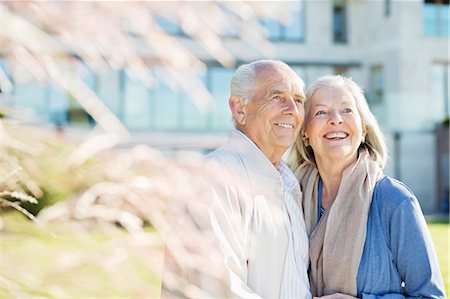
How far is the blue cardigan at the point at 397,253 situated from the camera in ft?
8.76

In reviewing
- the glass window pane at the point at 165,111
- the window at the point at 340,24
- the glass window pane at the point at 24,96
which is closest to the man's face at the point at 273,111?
the glass window pane at the point at 24,96

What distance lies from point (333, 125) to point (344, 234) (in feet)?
1.61

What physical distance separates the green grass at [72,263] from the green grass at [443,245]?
6.19 m

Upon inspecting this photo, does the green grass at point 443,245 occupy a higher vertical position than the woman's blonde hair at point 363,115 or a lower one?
lower

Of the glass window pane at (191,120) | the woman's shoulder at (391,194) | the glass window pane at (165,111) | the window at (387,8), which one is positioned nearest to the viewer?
the woman's shoulder at (391,194)

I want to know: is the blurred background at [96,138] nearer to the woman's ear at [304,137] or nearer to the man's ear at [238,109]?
the man's ear at [238,109]

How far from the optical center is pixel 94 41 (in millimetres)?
1340

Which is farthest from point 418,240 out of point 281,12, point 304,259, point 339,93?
point 281,12

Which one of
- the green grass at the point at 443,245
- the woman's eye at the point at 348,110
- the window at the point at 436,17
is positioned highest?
the window at the point at 436,17

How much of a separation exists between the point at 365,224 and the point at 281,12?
169 centimetres

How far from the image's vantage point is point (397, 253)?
2730 mm

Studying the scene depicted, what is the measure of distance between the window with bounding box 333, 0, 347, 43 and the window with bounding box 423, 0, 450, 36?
125 inches

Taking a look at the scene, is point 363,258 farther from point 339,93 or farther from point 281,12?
point 281,12

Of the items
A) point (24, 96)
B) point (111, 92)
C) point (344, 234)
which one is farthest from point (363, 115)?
point (111, 92)
